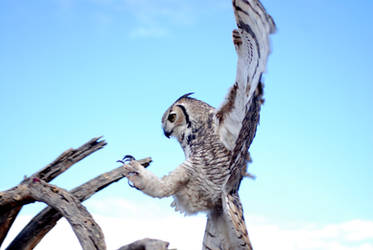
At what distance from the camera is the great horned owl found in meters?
3.04

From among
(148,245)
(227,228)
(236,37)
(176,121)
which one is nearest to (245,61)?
(236,37)

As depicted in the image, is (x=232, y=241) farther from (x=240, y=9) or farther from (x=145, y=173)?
(x=240, y=9)

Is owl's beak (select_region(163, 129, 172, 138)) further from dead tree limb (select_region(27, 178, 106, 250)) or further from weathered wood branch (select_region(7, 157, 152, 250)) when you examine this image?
dead tree limb (select_region(27, 178, 106, 250))

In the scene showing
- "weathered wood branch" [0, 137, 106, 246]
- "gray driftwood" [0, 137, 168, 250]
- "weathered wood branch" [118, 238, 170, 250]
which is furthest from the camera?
"weathered wood branch" [0, 137, 106, 246]

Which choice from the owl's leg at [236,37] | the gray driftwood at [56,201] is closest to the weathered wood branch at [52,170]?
the gray driftwood at [56,201]

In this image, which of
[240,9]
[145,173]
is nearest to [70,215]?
[145,173]

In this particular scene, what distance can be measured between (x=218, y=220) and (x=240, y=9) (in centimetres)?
145

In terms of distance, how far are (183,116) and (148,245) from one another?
100 cm

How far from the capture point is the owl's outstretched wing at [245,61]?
2674mm

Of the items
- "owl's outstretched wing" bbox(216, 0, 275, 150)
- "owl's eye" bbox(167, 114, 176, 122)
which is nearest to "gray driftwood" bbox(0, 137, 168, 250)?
"owl's eye" bbox(167, 114, 176, 122)

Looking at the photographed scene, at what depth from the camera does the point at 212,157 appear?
10.8 feet

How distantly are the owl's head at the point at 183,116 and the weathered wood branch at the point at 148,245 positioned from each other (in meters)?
0.81

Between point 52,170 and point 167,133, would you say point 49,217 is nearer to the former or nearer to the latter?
point 52,170

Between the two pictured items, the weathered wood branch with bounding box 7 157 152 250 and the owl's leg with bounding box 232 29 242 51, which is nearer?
the owl's leg with bounding box 232 29 242 51
